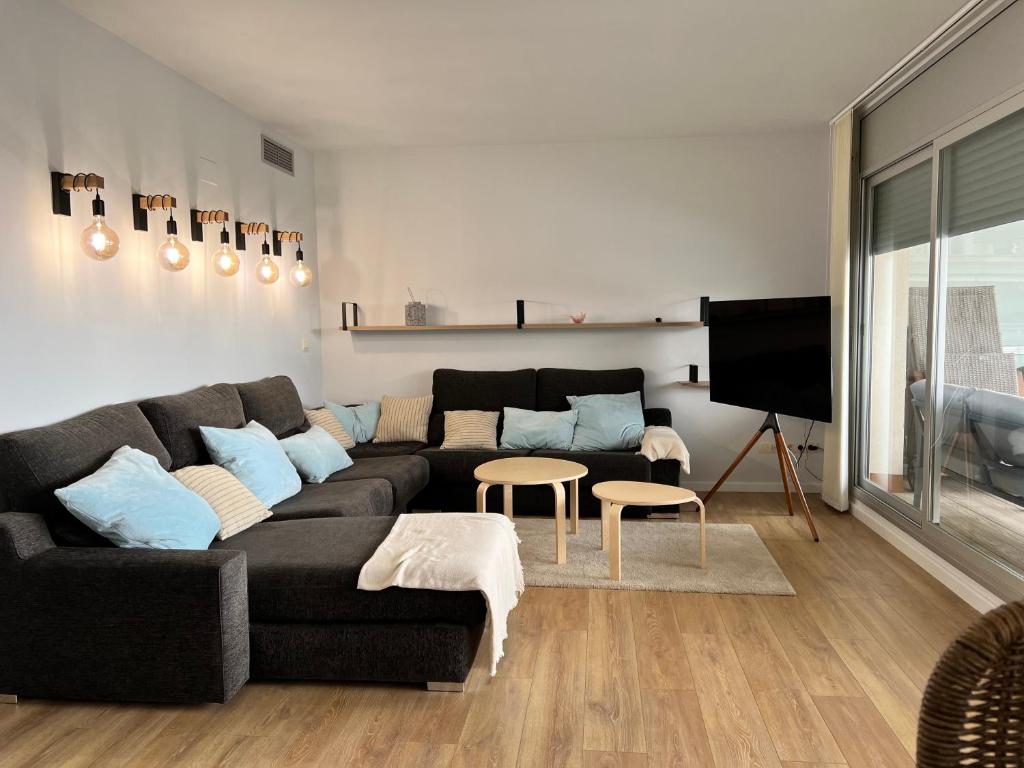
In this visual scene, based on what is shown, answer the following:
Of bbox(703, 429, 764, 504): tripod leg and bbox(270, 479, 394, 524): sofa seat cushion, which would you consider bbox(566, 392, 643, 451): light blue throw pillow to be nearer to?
bbox(703, 429, 764, 504): tripod leg

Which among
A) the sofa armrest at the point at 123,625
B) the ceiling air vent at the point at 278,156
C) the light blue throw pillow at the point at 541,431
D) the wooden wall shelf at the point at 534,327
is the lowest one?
the sofa armrest at the point at 123,625

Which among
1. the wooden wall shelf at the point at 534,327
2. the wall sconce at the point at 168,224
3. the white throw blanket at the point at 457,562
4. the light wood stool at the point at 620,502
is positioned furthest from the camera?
the wooden wall shelf at the point at 534,327

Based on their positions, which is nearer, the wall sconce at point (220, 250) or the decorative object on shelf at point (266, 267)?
the wall sconce at point (220, 250)

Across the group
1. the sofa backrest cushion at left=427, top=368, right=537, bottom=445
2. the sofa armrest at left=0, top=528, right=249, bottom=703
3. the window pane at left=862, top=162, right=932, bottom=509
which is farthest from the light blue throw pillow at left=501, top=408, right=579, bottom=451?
the sofa armrest at left=0, top=528, right=249, bottom=703

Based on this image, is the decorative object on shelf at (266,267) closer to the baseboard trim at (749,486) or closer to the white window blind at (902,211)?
the baseboard trim at (749,486)

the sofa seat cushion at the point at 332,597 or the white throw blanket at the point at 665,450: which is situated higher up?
the white throw blanket at the point at 665,450

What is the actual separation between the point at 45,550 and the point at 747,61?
377cm

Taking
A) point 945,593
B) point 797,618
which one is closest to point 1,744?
point 797,618

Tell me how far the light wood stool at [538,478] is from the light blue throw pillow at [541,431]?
1.45 ft

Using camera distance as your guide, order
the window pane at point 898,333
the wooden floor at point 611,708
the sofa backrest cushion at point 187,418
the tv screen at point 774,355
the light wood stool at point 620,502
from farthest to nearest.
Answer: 1. the tv screen at point 774,355
2. the window pane at point 898,333
3. the light wood stool at point 620,502
4. the sofa backrest cushion at point 187,418
5. the wooden floor at point 611,708

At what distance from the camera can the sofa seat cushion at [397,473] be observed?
4.32 meters

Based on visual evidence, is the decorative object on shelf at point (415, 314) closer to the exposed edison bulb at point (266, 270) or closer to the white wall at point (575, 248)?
the white wall at point (575, 248)

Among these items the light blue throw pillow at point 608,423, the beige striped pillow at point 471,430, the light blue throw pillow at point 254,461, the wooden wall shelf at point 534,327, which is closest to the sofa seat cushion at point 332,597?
the light blue throw pillow at point 254,461

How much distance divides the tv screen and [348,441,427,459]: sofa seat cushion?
2024 millimetres
